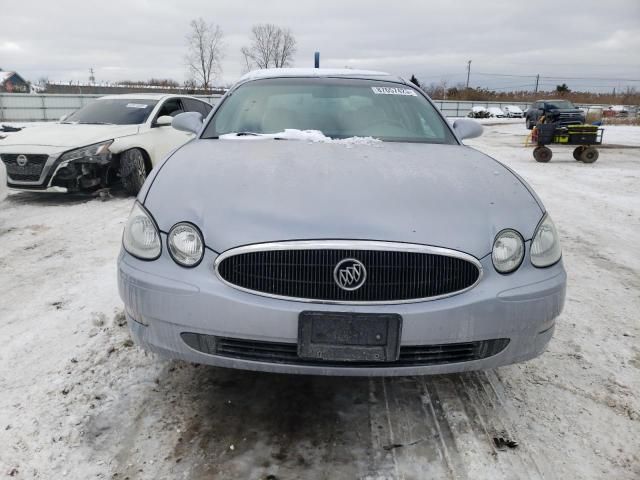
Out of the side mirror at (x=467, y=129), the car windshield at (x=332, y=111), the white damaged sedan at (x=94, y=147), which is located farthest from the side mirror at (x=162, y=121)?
the side mirror at (x=467, y=129)

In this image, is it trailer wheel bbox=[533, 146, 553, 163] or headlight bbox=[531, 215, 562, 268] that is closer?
headlight bbox=[531, 215, 562, 268]

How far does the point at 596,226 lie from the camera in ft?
18.7

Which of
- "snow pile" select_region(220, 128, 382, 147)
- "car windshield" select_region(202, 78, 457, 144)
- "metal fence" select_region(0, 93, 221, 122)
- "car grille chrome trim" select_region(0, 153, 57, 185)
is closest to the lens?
"snow pile" select_region(220, 128, 382, 147)

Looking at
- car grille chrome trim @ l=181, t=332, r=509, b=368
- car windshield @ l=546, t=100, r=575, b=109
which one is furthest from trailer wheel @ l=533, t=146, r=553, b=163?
car windshield @ l=546, t=100, r=575, b=109

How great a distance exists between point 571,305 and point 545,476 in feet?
6.24

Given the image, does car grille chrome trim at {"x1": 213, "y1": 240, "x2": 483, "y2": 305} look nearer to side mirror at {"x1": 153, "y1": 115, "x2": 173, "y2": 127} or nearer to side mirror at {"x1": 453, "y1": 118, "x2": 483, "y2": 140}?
side mirror at {"x1": 453, "y1": 118, "x2": 483, "y2": 140}

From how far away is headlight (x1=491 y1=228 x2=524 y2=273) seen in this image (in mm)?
1979

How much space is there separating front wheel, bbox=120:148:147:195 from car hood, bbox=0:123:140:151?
1.00 ft

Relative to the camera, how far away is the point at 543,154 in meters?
11.8

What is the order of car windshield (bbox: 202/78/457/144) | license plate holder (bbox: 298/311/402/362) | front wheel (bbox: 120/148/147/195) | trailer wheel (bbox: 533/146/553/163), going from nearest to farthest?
license plate holder (bbox: 298/311/402/362)
car windshield (bbox: 202/78/457/144)
front wheel (bbox: 120/148/147/195)
trailer wheel (bbox: 533/146/553/163)

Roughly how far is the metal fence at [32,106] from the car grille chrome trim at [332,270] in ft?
78.1

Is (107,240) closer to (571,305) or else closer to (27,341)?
(27,341)

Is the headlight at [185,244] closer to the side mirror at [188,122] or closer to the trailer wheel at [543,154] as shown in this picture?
the side mirror at [188,122]

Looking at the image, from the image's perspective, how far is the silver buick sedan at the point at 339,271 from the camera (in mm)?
1846
